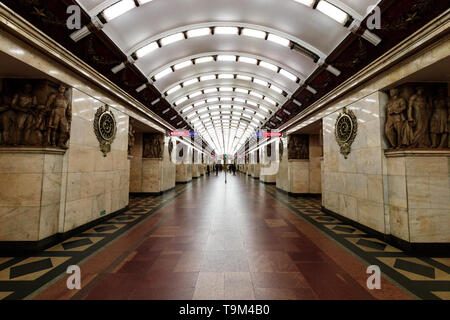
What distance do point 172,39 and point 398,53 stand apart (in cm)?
636

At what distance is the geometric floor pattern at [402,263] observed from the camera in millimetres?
2445

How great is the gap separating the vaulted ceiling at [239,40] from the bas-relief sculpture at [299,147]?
177 cm

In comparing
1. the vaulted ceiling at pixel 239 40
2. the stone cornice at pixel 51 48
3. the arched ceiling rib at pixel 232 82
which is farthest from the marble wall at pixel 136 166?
the stone cornice at pixel 51 48

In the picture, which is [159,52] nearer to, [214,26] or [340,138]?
[214,26]

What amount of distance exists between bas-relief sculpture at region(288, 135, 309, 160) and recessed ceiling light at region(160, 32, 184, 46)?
7.48 meters

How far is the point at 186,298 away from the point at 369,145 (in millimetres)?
5290

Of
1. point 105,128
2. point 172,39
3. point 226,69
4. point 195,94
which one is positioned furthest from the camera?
point 195,94

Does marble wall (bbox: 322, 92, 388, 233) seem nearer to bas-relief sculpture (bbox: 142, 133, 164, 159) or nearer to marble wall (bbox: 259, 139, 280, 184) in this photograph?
marble wall (bbox: 259, 139, 280, 184)

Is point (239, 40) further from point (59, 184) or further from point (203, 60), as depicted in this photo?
point (59, 184)

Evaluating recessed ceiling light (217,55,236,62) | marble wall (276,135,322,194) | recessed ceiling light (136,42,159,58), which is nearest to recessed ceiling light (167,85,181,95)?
recessed ceiling light (217,55,236,62)

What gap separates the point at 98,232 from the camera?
458cm

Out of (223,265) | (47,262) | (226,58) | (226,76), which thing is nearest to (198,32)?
(226,58)

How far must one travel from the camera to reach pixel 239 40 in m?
6.93
